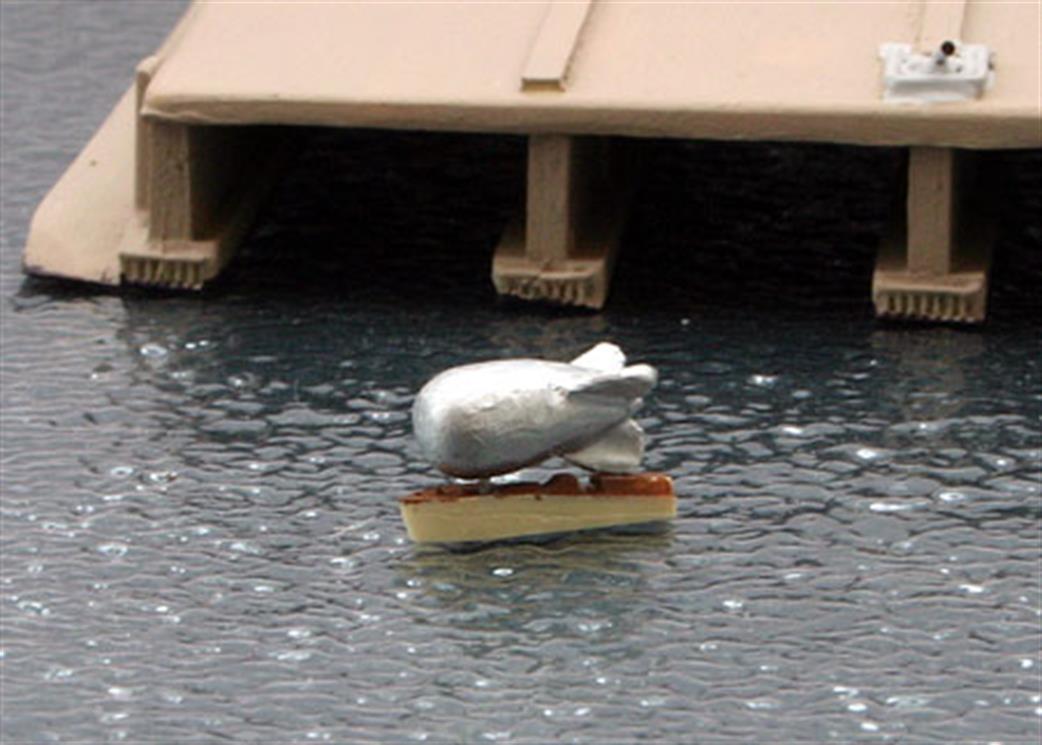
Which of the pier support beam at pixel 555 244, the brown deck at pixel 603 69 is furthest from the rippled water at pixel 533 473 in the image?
the brown deck at pixel 603 69

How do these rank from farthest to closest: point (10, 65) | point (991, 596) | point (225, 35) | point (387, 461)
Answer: point (10, 65)
point (225, 35)
point (387, 461)
point (991, 596)

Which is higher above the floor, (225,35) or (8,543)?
(225,35)

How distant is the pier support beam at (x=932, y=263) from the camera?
29.8 ft

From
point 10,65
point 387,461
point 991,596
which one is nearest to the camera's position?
point 991,596

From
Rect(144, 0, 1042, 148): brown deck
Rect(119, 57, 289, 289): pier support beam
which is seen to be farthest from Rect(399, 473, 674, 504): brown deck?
Rect(119, 57, 289, 289): pier support beam

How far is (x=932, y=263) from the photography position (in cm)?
912

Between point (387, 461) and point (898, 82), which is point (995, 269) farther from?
point (387, 461)

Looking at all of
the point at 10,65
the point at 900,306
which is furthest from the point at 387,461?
the point at 10,65

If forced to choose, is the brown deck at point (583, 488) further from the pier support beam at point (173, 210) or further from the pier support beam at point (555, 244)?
the pier support beam at point (173, 210)

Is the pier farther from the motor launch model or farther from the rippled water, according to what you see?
the motor launch model

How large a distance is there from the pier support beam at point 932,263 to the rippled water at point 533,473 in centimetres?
10

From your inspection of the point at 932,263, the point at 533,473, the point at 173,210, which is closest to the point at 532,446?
the point at 533,473

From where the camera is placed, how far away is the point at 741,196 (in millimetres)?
9977

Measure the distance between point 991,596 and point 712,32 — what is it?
94.0 inches
